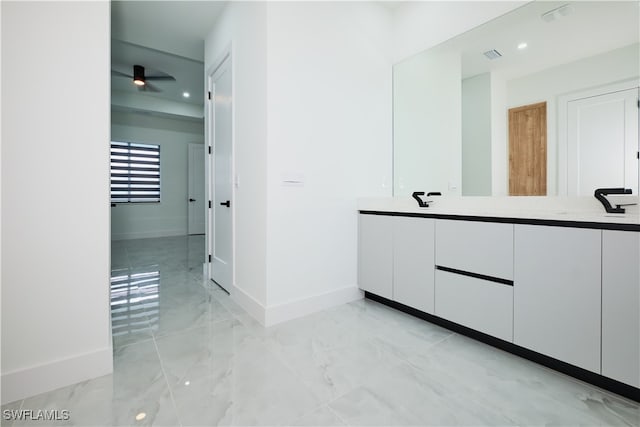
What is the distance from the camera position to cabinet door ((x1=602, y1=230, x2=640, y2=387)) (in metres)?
1.30

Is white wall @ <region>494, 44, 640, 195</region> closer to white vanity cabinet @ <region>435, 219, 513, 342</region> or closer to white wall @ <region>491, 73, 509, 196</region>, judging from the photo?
white wall @ <region>491, 73, 509, 196</region>

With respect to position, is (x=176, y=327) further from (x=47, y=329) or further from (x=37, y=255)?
(x=37, y=255)

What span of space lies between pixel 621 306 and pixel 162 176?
753cm

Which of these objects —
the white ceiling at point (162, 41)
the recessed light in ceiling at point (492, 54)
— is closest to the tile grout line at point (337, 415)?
the recessed light in ceiling at point (492, 54)

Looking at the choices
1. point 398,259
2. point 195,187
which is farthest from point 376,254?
point 195,187

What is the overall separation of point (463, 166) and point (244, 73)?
2049 mm

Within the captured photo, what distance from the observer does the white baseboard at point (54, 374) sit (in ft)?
4.44

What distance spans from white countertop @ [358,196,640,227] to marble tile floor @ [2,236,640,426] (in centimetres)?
85

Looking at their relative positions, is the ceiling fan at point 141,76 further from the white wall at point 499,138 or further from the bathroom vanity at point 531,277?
the white wall at point 499,138

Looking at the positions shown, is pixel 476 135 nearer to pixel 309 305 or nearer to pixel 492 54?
pixel 492 54

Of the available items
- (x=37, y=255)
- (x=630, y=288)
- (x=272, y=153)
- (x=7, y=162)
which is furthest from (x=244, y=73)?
(x=630, y=288)

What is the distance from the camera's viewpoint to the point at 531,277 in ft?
5.32

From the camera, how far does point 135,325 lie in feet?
7.23

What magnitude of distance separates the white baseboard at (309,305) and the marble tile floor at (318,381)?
0.07 meters
